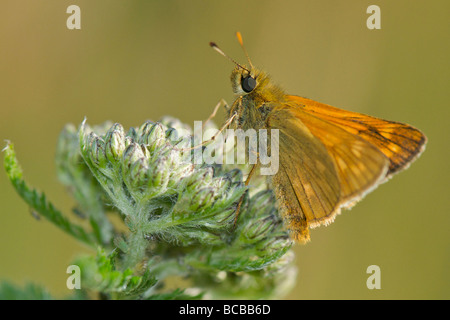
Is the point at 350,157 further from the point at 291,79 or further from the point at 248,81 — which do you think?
the point at 291,79

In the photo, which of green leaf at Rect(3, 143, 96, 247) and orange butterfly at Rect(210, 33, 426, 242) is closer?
green leaf at Rect(3, 143, 96, 247)

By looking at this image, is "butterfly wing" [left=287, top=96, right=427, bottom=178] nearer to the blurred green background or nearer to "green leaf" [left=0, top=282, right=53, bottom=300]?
"green leaf" [left=0, top=282, right=53, bottom=300]

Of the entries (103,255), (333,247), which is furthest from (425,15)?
(103,255)

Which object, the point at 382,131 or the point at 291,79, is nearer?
the point at 382,131

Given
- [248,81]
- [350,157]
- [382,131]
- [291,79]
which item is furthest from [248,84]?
[291,79]

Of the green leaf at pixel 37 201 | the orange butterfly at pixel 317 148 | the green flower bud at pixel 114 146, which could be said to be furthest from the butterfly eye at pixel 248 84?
the green leaf at pixel 37 201

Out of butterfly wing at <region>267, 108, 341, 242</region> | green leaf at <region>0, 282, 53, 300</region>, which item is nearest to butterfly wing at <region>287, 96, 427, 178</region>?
butterfly wing at <region>267, 108, 341, 242</region>

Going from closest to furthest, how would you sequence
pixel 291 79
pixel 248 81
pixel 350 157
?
pixel 350 157 < pixel 248 81 < pixel 291 79

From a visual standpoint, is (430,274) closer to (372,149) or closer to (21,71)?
(372,149)
